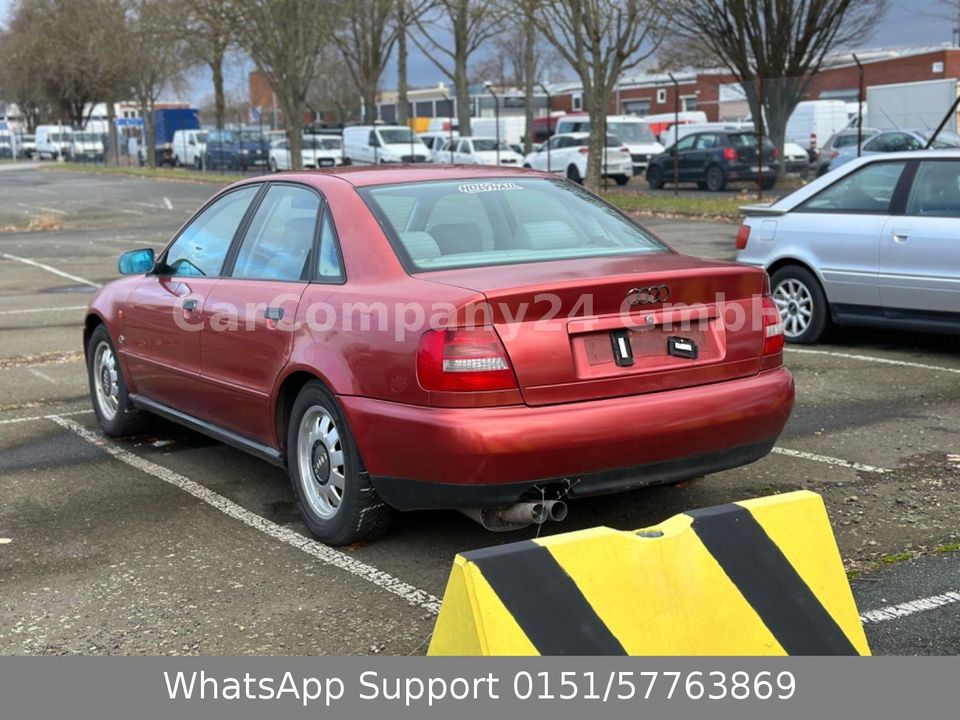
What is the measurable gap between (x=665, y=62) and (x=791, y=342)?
52.0 metres

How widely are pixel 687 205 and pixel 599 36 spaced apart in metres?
3.97

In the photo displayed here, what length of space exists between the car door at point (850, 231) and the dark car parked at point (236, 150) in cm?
4145

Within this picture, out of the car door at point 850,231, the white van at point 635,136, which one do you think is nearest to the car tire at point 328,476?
the car door at point 850,231

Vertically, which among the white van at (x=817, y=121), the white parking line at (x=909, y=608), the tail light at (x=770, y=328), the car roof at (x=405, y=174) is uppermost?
the white van at (x=817, y=121)

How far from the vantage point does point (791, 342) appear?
10.1m

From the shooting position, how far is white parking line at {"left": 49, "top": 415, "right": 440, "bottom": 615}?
4695 mm

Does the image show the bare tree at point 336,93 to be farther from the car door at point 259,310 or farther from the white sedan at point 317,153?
the car door at point 259,310

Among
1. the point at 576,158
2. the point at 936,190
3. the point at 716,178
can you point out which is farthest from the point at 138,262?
the point at 576,158

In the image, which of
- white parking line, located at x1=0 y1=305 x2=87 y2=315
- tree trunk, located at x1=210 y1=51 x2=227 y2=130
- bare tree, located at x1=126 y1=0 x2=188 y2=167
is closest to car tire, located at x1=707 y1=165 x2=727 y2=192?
white parking line, located at x1=0 y1=305 x2=87 y2=315

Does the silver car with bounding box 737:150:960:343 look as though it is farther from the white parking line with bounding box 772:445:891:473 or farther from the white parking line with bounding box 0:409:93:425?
the white parking line with bounding box 0:409:93:425

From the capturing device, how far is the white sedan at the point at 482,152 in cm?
3768

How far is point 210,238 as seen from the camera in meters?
6.44

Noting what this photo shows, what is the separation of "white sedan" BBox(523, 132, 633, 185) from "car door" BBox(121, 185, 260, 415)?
26825mm

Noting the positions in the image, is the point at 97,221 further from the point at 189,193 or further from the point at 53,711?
the point at 53,711
